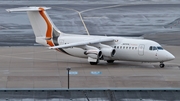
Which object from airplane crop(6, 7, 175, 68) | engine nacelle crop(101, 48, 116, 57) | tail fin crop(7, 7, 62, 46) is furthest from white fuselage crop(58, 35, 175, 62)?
tail fin crop(7, 7, 62, 46)

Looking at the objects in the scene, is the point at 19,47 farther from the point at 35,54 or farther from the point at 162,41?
the point at 162,41

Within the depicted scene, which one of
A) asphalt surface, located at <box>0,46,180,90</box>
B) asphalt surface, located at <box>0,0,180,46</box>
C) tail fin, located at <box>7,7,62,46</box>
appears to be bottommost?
asphalt surface, located at <box>0,0,180,46</box>

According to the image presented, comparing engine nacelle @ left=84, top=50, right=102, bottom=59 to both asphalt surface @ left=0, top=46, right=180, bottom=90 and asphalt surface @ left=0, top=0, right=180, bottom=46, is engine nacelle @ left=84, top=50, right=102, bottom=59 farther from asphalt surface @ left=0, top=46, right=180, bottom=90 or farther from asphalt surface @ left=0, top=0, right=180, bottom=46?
asphalt surface @ left=0, top=0, right=180, bottom=46

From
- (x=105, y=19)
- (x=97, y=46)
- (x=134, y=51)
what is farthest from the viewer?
(x=105, y=19)

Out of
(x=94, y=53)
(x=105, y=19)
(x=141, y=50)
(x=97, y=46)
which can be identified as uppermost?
(x=97, y=46)

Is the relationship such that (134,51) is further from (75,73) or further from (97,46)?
(75,73)

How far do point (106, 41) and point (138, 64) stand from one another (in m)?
3.54

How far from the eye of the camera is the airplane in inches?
1913

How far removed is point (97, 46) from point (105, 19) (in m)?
26.0

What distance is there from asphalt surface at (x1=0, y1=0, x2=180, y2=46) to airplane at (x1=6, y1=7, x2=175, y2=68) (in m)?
8.41

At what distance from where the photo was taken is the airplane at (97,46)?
Answer: 48.6m

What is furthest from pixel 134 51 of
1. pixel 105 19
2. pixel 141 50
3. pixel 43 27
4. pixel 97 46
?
pixel 105 19

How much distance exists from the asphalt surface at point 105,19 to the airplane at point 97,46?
8.41 m

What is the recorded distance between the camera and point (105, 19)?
75375 mm
